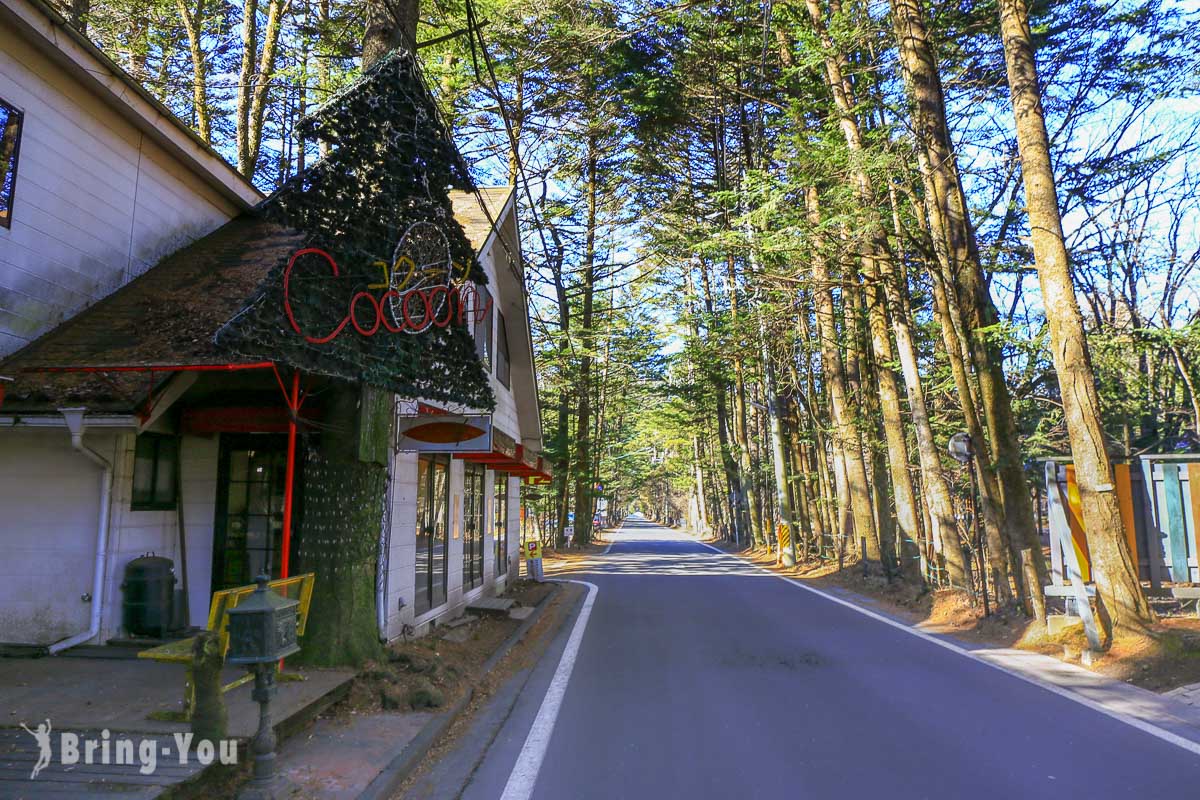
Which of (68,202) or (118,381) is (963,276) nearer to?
(118,381)

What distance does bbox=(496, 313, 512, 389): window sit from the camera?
15.1 metres

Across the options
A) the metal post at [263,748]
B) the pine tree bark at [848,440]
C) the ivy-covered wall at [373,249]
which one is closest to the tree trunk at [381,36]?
the ivy-covered wall at [373,249]

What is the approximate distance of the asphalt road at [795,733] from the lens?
4898 mm

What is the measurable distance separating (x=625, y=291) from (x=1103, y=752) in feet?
98.7

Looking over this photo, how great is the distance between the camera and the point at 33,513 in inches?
296

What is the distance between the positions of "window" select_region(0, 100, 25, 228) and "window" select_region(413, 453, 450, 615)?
5511mm

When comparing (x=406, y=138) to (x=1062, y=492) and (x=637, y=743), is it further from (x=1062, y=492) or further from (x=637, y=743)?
(x=1062, y=492)

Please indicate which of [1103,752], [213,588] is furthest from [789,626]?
[213,588]

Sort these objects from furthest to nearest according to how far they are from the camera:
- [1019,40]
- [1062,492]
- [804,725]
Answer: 1. [1019,40]
2. [1062,492]
3. [804,725]

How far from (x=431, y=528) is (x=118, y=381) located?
485cm

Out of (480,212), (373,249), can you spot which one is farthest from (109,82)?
(480,212)

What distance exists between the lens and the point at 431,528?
11.2m

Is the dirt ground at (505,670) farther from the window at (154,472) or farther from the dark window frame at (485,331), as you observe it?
the dark window frame at (485,331)
